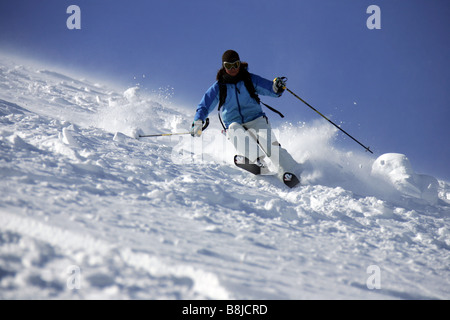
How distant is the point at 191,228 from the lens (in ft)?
7.55

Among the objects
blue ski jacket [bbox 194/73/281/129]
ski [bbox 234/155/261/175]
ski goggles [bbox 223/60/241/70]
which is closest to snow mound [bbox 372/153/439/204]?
ski [bbox 234/155/261/175]

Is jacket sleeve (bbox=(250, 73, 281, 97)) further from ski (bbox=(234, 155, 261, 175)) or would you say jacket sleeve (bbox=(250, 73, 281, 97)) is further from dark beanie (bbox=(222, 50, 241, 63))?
ski (bbox=(234, 155, 261, 175))

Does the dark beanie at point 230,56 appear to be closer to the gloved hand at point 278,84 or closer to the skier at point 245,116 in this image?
the skier at point 245,116

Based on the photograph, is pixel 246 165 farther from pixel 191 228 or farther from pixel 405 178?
pixel 405 178

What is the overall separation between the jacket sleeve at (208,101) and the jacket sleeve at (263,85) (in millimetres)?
710

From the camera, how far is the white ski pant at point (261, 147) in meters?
4.18

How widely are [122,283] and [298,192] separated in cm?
282

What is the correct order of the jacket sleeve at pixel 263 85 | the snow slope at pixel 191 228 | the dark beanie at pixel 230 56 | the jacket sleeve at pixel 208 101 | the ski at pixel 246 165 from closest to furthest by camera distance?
the snow slope at pixel 191 228 → the ski at pixel 246 165 → the dark beanie at pixel 230 56 → the jacket sleeve at pixel 208 101 → the jacket sleeve at pixel 263 85

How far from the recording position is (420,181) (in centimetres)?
496

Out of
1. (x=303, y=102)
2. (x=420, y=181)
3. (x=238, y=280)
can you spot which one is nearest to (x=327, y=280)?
(x=238, y=280)

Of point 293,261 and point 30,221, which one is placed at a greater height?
point 30,221

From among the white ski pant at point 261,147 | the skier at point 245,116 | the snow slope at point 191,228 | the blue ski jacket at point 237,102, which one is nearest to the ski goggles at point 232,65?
the skier at point 245,116

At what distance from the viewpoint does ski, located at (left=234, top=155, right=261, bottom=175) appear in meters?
4.10
